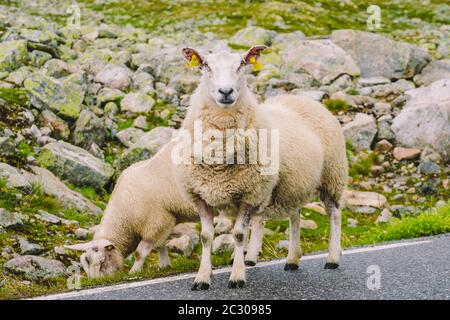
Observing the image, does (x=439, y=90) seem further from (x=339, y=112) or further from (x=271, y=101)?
(x=271, y=101)

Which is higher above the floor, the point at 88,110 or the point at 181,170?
the point at 181,170

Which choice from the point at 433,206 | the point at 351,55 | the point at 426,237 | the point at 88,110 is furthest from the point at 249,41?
the point at 426,237

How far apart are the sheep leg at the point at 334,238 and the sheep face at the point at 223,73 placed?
2.04m

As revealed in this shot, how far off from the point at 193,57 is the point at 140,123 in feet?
37.8

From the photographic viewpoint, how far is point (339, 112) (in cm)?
1981

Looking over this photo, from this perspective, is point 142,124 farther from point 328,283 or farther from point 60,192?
point 328,283

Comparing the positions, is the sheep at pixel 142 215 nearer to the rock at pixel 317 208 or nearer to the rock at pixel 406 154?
the rock at pixel 317 208

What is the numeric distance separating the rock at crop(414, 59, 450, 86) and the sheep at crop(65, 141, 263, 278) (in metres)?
14.5

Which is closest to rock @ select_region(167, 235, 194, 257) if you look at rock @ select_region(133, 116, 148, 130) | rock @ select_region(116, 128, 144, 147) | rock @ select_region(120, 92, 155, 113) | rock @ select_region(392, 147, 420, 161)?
rock @ select_region(116, 128, 144, 147)

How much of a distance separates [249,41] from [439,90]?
13191 mm

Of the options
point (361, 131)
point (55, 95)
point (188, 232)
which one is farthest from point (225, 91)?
point (361, 131)

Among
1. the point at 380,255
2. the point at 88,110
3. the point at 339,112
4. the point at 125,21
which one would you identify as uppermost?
the point at 380,255

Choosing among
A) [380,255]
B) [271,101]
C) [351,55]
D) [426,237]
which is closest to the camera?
[380,255]

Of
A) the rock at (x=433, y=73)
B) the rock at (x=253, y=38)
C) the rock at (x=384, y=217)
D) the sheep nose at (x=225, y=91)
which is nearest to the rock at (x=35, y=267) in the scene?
the sheep nose at (x=225, y=91)
